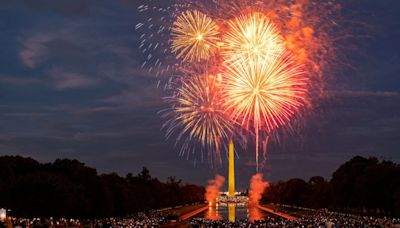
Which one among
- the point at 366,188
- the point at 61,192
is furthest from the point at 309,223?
the point at 366,188

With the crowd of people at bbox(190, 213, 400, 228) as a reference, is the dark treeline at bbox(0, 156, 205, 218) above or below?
above

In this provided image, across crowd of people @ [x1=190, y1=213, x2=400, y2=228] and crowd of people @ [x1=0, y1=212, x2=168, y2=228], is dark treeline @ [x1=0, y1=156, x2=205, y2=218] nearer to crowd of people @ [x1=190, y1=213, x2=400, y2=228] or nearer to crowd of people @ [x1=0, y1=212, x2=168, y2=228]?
crowd of people @ [x1=0, y1=212, x2=168, y2=228]

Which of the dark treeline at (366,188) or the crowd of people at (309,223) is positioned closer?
the crowd of people at (309,223)

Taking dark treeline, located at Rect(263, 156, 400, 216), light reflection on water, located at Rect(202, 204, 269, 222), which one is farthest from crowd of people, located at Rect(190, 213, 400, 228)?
light reflection on water, located at Rect(202, 204, 269, 222)

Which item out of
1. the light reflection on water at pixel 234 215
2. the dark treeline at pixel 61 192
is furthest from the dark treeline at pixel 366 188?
the dark treeline at pixel 61 192

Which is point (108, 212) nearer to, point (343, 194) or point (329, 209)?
point (343, 194)

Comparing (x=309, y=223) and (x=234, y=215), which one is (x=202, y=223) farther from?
(x=234, y=215)

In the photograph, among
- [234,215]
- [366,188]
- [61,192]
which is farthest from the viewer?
[234,215]

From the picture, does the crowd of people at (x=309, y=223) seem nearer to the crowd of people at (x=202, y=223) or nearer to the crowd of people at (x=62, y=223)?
the crowd of people at (x=202, y=223)

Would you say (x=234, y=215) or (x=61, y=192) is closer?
(x=61, y=192)
